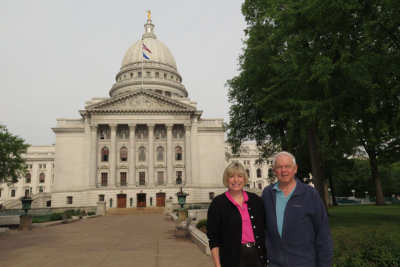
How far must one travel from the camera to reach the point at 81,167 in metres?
64.6

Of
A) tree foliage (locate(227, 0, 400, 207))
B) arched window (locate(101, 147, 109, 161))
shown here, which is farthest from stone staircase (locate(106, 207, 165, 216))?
tree foliage (locate(227, 0, 400, 207))

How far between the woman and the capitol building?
5701 centimetres

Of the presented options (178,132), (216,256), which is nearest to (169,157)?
(178,132)

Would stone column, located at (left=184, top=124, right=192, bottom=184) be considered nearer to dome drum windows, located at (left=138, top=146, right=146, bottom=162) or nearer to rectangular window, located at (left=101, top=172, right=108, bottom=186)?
dome drum windows, located at (left=138, top=146, right=146, bottom=162)

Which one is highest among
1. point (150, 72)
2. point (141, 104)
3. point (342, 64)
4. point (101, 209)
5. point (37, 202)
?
point (150, 72)

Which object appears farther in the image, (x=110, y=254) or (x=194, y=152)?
(x=194, y=152)

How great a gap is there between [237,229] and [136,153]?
203ft

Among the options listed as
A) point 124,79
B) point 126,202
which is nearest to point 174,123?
point 126,202

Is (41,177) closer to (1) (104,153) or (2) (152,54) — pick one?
(1) (104,153)

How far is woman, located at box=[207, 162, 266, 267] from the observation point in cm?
452

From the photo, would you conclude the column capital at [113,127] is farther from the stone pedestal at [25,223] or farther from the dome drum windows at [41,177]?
the dome drum windows at [41,177]

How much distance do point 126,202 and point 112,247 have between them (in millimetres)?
47896

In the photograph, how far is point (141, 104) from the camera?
6512 centimetres

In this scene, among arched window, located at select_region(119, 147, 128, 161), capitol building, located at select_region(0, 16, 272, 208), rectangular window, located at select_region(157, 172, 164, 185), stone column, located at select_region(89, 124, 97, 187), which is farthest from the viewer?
arched window, located at select_region(119, 147, 128, 161)
